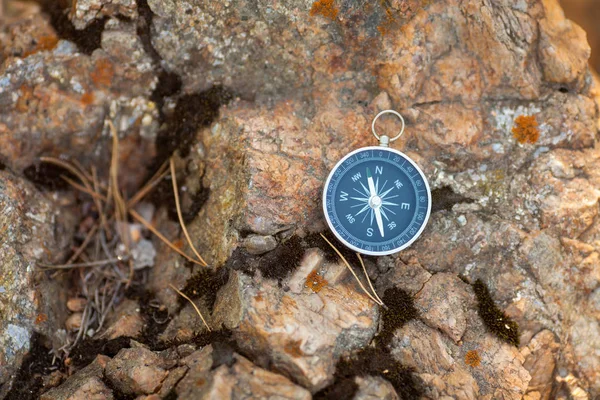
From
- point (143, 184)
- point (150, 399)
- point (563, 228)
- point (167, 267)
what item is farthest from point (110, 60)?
point (563, 228)

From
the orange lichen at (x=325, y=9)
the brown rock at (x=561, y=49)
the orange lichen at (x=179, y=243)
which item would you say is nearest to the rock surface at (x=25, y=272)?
the orange lichen at (x=179, y=243)

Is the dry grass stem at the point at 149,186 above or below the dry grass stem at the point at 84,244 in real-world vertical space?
above

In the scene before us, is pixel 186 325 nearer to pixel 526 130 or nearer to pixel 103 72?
pixel 103 72

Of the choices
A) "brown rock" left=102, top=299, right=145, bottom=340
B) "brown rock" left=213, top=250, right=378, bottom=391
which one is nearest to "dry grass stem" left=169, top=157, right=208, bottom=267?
"brown rock" left=213, top=250, right=378, bottom=391

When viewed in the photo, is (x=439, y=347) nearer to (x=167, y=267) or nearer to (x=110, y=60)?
(x=167, y=267)

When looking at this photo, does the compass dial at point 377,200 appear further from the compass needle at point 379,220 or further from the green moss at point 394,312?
the green moss at point 394,312

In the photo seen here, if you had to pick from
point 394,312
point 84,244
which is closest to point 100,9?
point 84,244
